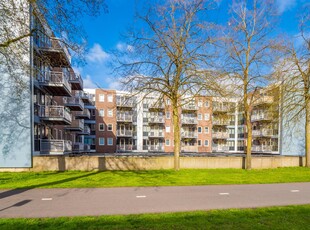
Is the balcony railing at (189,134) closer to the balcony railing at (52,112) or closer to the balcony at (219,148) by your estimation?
the balcony at (219,148)

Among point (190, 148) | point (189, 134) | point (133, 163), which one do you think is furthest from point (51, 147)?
point (190, 148)

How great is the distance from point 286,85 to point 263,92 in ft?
6.16

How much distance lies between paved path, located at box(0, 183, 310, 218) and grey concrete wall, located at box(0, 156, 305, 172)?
563 centimetres

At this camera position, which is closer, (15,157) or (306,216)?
(306,216)

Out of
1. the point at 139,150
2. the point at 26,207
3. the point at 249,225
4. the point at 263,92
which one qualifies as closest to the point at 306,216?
the point at 249,225

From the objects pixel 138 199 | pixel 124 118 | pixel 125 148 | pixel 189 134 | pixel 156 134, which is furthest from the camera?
pixel 189 134

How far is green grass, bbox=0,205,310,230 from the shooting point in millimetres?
4871

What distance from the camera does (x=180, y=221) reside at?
5.27 m

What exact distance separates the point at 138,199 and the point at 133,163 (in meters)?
7.41

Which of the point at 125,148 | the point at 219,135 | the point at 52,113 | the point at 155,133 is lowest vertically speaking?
the point at 125,148

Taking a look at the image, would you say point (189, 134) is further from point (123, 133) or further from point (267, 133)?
point (267, 133)

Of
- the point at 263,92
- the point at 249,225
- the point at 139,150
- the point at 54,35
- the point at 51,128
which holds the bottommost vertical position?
the point at 139,150

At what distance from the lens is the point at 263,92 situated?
1725 cm

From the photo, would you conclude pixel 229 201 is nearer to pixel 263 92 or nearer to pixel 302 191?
pixel 302 191
